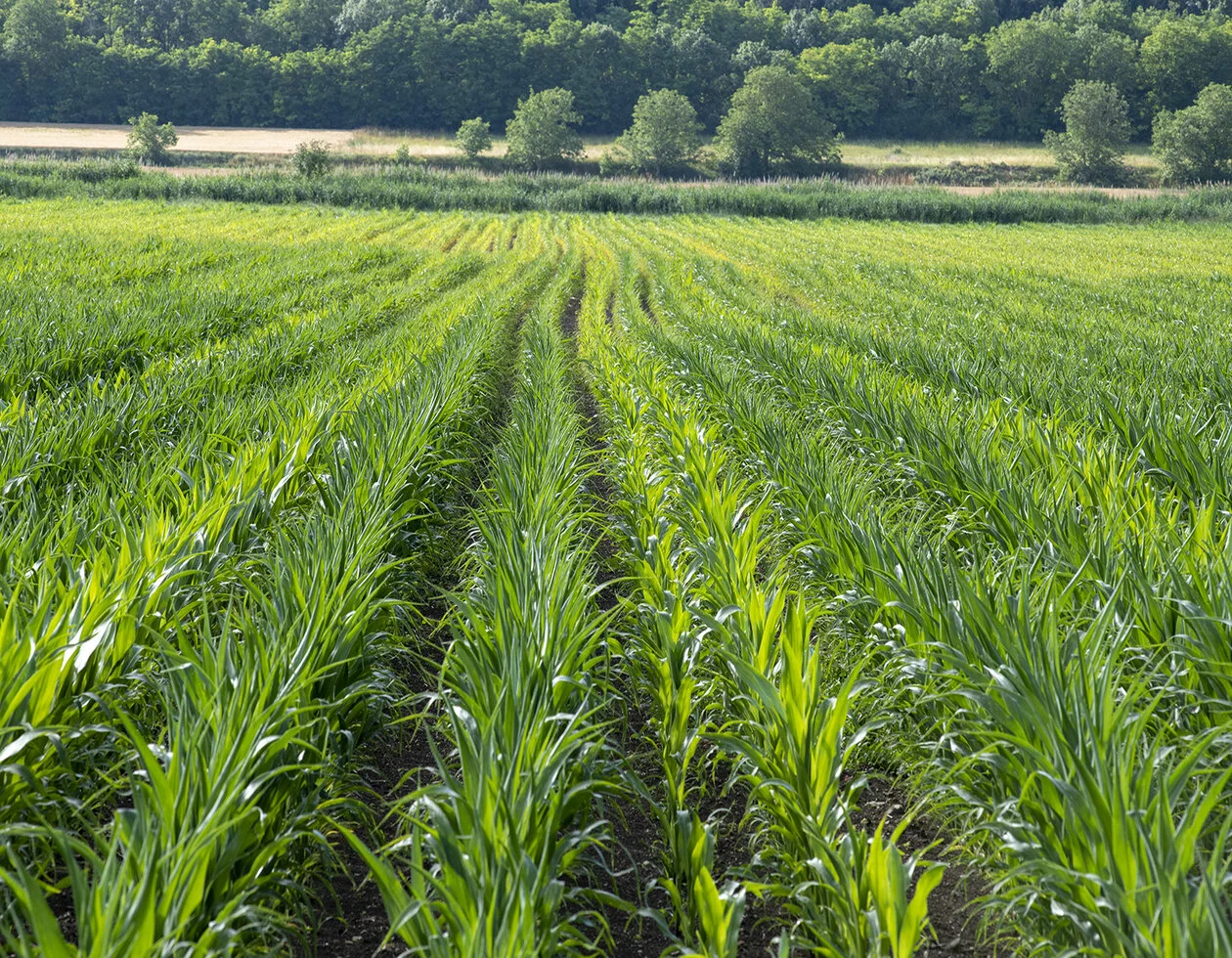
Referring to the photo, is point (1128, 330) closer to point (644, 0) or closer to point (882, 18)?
point (882, 18)

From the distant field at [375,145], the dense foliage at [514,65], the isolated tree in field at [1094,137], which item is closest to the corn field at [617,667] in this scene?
the isolated tree in field at [1094,137]

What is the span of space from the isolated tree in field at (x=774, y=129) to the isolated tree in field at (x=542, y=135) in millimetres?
13120

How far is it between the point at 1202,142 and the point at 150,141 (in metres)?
68.6

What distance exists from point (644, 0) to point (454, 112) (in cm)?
4842

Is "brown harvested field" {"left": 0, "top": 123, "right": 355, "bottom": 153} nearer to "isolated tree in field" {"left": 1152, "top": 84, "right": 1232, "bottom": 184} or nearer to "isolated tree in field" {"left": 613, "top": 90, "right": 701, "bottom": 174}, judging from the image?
"isolated tree in field" {"left": 613, "top": 90, "right": 701, "bottom": 174}

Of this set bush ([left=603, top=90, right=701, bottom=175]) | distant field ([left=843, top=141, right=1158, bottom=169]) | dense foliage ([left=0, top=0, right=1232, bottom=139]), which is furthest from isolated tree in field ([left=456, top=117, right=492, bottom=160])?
distant field ([left=843, top=141, right=1158, bottom=169])

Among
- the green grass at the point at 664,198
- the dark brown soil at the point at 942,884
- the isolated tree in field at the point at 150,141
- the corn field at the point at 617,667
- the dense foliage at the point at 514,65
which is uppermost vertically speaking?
the dense foliage at the point at 514,65

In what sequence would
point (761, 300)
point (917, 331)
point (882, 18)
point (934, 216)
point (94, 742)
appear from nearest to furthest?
point (94, 742), point (917, 331), point (761, 300), point (934, 216), point (882, 18)

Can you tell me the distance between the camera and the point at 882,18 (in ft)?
345

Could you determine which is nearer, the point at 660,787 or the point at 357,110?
the point at 660,787

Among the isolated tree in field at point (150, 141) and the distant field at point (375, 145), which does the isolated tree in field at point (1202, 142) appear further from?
the isolated tree in field at point (150, 141)

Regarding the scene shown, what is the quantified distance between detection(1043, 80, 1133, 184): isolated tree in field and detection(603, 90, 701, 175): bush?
89.9 feet

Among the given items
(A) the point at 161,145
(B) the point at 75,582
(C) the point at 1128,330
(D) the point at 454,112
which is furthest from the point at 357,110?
(B) the point at 75,582

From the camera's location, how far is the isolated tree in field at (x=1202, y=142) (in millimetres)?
60125
